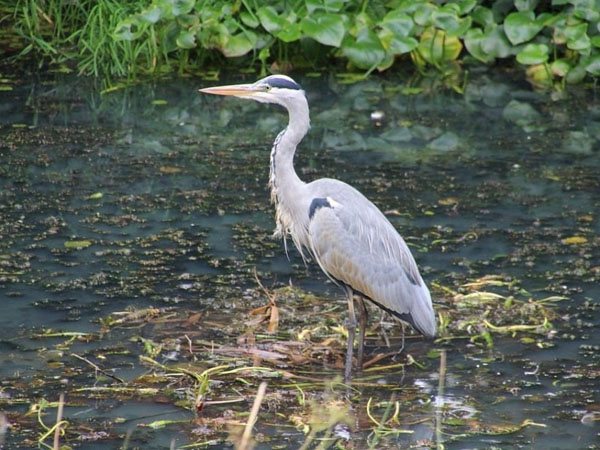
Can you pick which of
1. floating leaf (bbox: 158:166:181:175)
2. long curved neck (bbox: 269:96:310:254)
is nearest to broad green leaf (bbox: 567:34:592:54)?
floating leaf (bbox: 158:166:181:175)

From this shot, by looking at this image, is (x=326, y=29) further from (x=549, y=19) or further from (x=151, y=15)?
(x=549, y=19)

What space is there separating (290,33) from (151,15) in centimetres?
119

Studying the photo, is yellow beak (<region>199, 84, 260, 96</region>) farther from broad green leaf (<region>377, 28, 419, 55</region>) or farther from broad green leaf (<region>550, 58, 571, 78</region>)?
broad green leaf (<region>550, 58, 571, 78</region>)

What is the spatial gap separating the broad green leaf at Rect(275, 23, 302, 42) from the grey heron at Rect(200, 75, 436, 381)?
4.36 meters

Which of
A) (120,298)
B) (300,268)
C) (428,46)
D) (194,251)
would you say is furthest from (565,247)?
(428,46)

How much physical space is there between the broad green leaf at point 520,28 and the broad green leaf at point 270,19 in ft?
6.56

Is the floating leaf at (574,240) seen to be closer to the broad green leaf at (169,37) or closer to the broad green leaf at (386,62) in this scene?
the broad green leaf at (386,62)

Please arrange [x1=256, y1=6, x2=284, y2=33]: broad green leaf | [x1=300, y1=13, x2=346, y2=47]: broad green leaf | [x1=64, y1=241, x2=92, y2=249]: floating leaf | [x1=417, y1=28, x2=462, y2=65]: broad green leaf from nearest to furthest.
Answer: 1. [x1=64, y1=241, x2=92, y2=249]: floating leaf
2. [x1=300, y1=13, x2=346, y2=47]: broad green leaf
3. [x1=256, y1=6, x2=284, y2=33]: broad green leaf
4. [x1=417, y1=28, x2=462, y2=65]: broad green leaf

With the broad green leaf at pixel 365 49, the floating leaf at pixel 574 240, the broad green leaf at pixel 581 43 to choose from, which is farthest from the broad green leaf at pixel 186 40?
the floating leaf at pixel 574 240

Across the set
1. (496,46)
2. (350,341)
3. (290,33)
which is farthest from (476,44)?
(350,341)

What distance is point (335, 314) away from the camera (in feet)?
18.2

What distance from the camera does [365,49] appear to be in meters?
9.80

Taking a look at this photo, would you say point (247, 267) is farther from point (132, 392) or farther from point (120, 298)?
point (132, 392)

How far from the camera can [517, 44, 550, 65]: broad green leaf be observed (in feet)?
31.4
